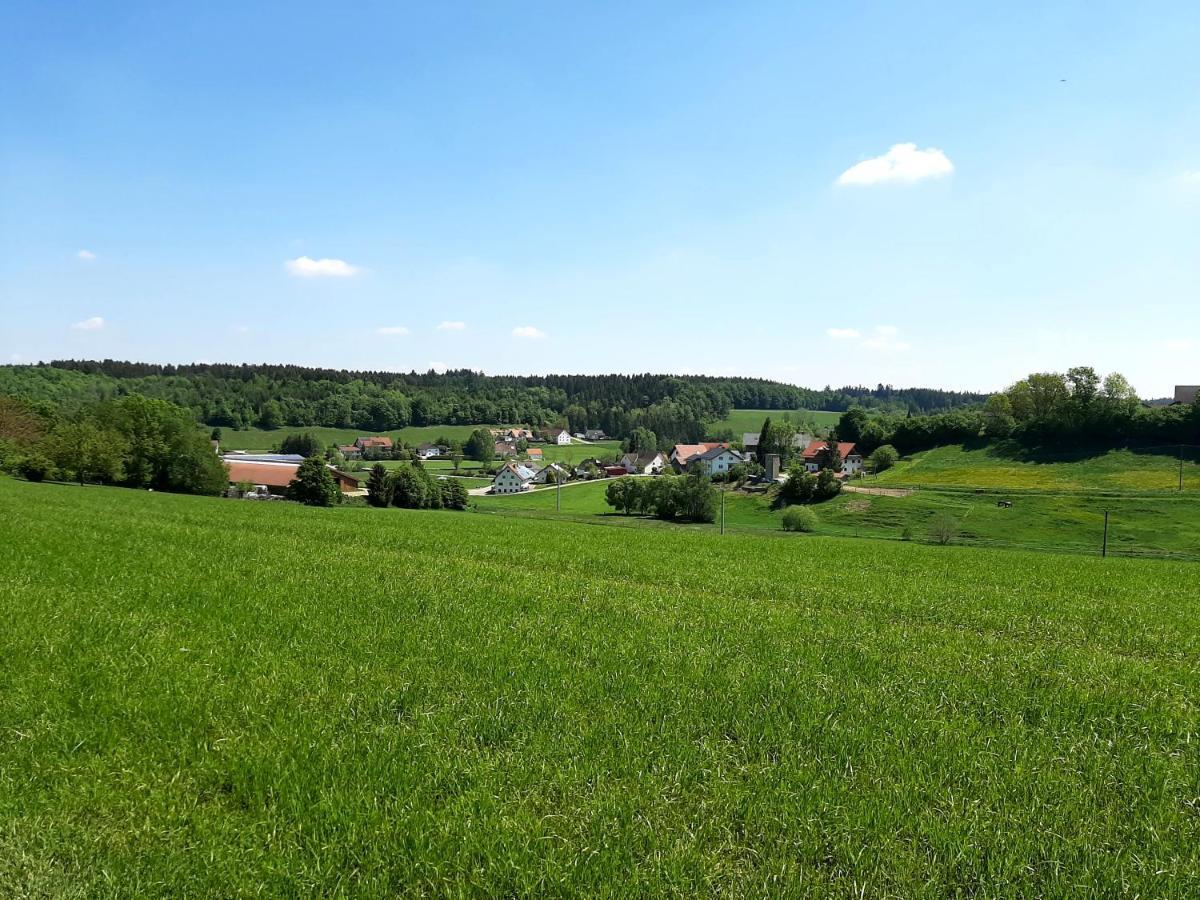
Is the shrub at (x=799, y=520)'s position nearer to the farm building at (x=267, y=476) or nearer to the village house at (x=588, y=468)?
the farm building at (x=267, y=476)

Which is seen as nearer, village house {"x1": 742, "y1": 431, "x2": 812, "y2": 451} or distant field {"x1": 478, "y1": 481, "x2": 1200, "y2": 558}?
distant field {"x1": 478, "y1": 481, "x2": 1200, "y2": 558}

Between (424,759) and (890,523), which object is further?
(890,523)

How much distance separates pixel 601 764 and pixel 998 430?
136565mm

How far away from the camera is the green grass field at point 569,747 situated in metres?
4.11

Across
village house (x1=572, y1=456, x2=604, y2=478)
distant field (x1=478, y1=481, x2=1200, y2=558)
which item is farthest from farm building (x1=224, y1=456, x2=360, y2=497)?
village house (x1=572, y1=456, x2=604, y2=478)

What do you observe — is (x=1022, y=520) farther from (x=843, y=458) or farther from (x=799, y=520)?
(x=843, y=458)

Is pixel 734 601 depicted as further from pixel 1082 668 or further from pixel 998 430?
pixel 998 430

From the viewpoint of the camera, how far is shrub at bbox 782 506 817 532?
77250 mm

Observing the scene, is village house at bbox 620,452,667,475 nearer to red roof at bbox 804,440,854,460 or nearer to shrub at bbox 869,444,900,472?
red roof at bbox 804,440,854,460

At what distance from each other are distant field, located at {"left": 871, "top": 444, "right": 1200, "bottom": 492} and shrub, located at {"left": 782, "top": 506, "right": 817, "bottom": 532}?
29.0 metres

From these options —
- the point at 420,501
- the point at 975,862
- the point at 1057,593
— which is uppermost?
the point at 975,862

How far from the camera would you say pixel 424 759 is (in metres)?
5.23

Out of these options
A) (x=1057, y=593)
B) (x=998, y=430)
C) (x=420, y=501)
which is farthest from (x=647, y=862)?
(x=998, y=430)

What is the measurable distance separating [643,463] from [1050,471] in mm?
96941
